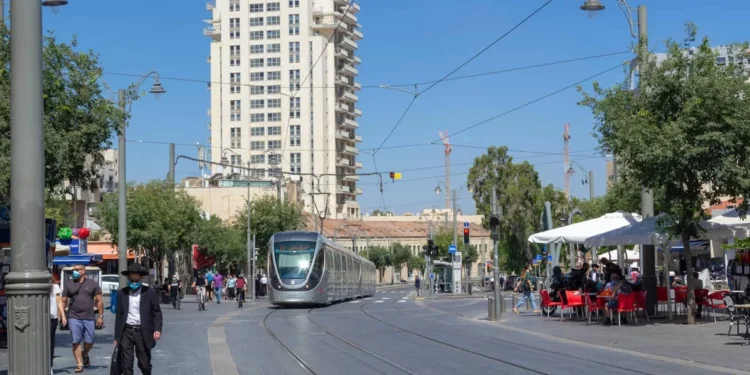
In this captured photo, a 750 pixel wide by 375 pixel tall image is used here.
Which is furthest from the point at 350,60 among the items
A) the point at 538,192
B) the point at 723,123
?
the point at 723,123

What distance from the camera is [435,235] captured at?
428 feet

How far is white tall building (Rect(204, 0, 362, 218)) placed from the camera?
121m

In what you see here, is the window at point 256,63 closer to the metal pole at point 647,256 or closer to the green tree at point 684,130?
the metal pole at point 647,256

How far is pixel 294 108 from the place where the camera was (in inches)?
4833

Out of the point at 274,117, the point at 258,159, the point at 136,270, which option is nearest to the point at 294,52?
the point at 274,117

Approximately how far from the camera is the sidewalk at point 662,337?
55.1 ft

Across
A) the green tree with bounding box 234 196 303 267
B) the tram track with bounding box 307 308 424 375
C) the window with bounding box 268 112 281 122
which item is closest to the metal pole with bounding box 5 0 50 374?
the tram track with bounding box 307 308 424 375

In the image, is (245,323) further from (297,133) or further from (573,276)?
(297,133)

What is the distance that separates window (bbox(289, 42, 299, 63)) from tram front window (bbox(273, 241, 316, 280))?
81.4 meters

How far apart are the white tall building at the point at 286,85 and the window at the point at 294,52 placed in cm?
12

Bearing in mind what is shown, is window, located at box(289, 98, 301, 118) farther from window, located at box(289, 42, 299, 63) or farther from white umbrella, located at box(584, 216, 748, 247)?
white umbrella, located at box(584, 216, 748, 247)

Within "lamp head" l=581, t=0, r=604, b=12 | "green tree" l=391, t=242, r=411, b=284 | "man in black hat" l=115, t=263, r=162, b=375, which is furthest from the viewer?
"green tree" l=391, t=242, r=411, b=284

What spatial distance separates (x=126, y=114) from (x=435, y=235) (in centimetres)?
10939

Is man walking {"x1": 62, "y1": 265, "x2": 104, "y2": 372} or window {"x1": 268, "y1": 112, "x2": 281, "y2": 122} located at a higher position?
window {"x1": 268, "y1": 112, "x2": 281, "y2": 122}
